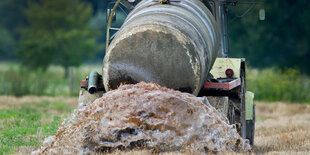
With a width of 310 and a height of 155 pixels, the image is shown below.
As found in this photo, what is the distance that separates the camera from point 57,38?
42406 millimetres

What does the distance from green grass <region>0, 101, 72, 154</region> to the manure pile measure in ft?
6.45

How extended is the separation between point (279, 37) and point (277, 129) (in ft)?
94.1

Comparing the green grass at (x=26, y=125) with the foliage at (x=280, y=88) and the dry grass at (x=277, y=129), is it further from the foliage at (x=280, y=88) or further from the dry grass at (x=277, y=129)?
the foliage at (x=280, y=88)

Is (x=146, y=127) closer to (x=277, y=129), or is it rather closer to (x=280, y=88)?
(x=277, y=129)

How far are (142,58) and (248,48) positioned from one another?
110ft

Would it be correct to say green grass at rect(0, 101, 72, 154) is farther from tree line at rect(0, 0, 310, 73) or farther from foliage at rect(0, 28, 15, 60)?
foliage at rect(0, 28, 15, 60)

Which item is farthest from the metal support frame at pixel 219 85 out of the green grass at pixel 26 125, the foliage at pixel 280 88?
the foliage at pixel 280 88

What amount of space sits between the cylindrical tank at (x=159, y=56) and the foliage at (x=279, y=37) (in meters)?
30.8

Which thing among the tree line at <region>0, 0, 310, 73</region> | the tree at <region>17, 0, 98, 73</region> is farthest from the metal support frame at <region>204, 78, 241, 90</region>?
the tree at <region>17, 0, 98, 73</region>

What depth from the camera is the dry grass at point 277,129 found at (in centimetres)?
894

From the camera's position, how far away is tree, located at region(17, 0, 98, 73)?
4259cm

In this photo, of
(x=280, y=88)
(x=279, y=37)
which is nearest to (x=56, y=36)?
(x=279, y=37)

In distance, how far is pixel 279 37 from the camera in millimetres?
40344

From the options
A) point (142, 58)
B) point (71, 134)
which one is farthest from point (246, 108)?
point (71, 134)
